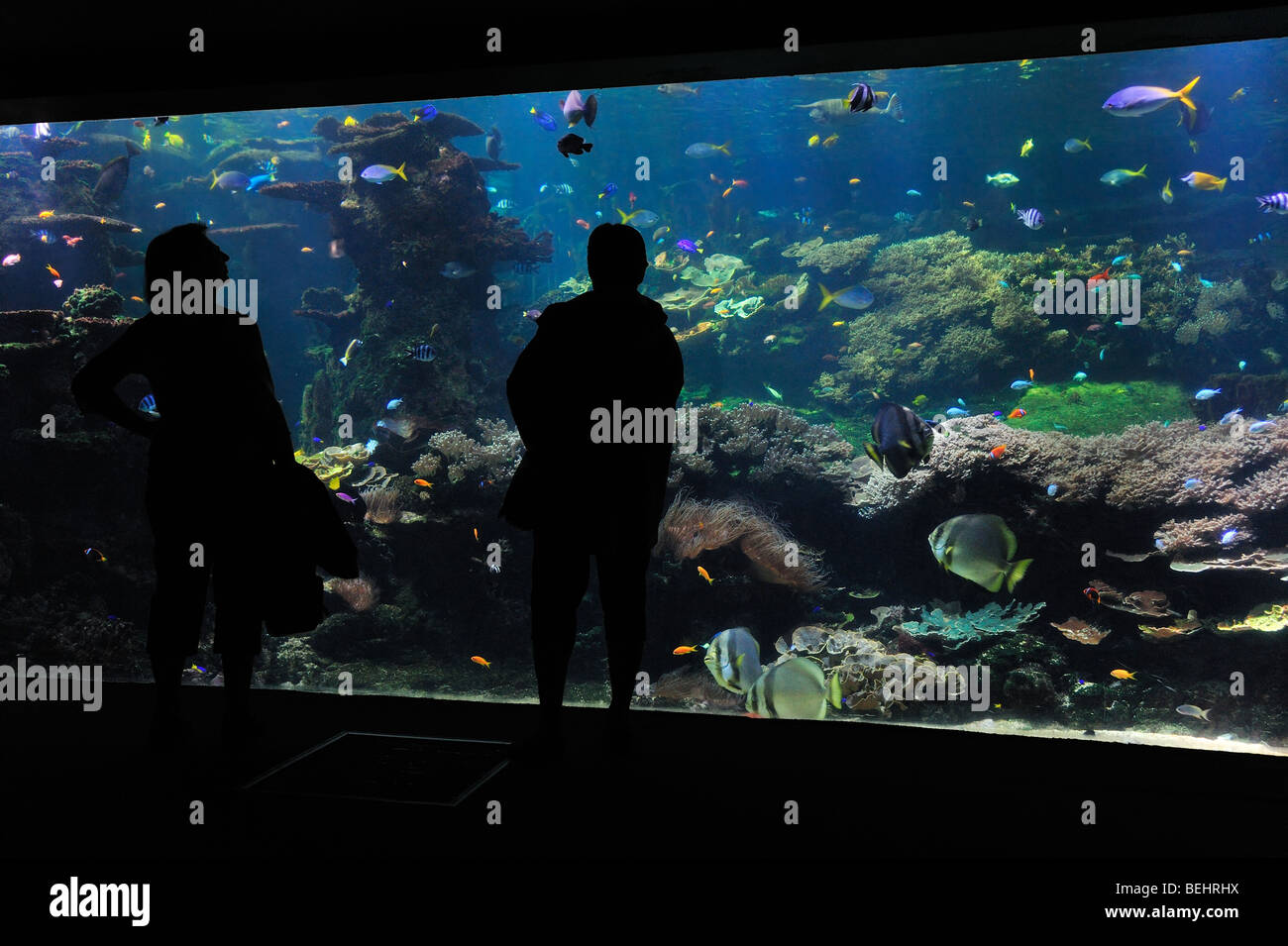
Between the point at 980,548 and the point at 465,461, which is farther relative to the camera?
the point at 465,461

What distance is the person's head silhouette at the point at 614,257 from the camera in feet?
8.43

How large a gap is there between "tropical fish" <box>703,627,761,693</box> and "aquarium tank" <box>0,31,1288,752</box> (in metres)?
0.02

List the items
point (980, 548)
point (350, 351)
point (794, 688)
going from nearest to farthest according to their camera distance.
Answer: point (794, 688) → point (980, 548) → point (350, 351)

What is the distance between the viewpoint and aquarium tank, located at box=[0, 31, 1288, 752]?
607 centimetres

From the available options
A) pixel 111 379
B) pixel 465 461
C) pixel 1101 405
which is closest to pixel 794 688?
pixel 111 379

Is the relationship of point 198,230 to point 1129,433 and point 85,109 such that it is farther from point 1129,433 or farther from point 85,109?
point 1129,433

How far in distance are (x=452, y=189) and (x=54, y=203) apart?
1010 centimetres

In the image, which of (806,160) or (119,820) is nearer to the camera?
(119,820)

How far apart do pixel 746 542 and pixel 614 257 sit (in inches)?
180

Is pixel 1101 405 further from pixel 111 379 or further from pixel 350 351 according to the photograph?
pixel 111 379

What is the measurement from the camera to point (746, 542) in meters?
6.77

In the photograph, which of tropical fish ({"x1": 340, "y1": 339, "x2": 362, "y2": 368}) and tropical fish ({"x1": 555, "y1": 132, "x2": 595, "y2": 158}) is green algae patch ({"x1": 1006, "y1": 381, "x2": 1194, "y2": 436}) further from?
tropical fish ({"x1": 340, "y1": 339, "x2": 362, "y2": 368})
